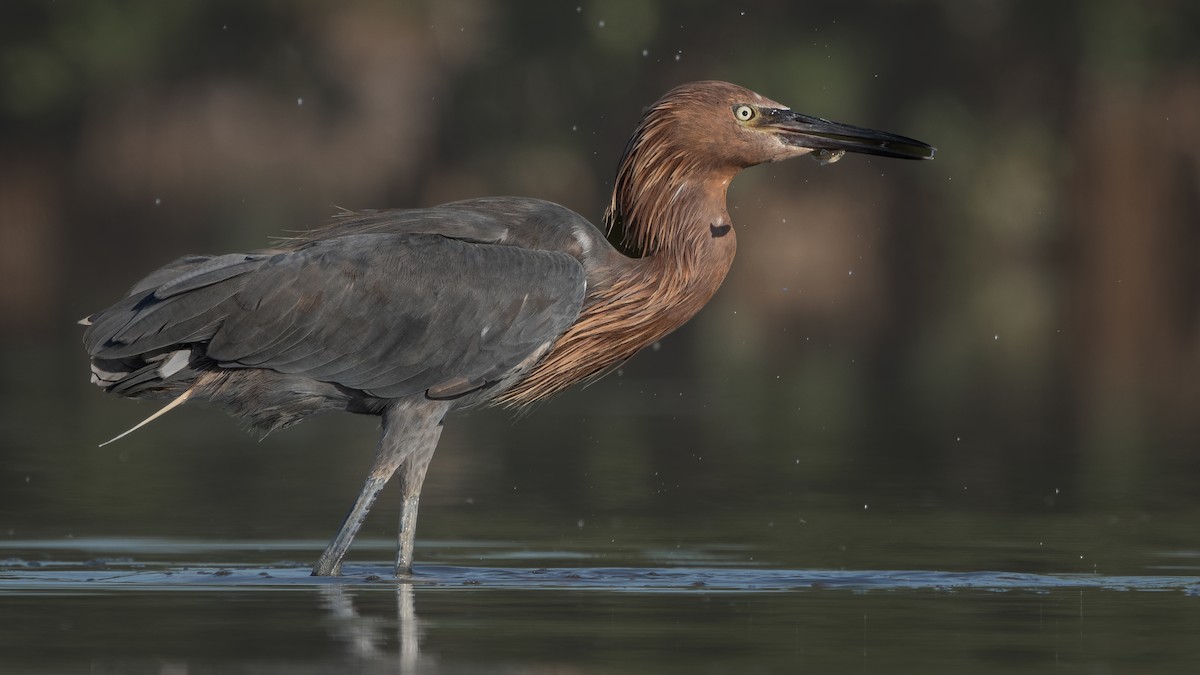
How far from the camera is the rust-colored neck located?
10.3m

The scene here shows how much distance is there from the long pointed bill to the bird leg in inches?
78.3

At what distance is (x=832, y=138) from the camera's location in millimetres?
10625

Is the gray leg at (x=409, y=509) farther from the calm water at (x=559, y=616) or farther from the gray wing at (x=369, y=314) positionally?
the gray wing at (x=369, y=314)

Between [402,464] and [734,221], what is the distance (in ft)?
95.1

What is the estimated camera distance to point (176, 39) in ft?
143

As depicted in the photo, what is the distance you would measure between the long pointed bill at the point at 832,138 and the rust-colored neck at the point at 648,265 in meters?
0.30

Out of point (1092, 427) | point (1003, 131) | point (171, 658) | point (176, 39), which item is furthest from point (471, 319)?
point (176, 39)

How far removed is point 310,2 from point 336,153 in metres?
3.51

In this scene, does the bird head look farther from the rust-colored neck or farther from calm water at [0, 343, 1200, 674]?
calm water at [0, 343, 1200, 674]

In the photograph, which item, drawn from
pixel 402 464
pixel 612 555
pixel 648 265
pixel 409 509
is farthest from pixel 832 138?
pixel 409 509

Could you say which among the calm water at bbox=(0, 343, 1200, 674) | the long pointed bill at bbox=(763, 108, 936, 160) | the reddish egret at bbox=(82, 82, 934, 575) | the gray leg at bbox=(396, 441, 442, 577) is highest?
the long pointed bill at bbox=(763, 108, 936, 160)

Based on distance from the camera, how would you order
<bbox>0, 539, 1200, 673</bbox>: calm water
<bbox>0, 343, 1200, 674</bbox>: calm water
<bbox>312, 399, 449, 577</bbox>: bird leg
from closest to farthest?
<bbox>0, 539, 1200, 673</bbox>: calm water < <bbox>0, 343, 1200, 674</bbox>: calm water < <bbox>312, 399, 449, 577</bbox>: bird leg

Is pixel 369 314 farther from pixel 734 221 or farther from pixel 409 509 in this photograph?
pixel 734 221

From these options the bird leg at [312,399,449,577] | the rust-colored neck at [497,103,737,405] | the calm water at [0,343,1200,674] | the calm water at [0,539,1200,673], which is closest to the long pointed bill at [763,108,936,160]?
the rust-colored neck at [497,103,737,405]
